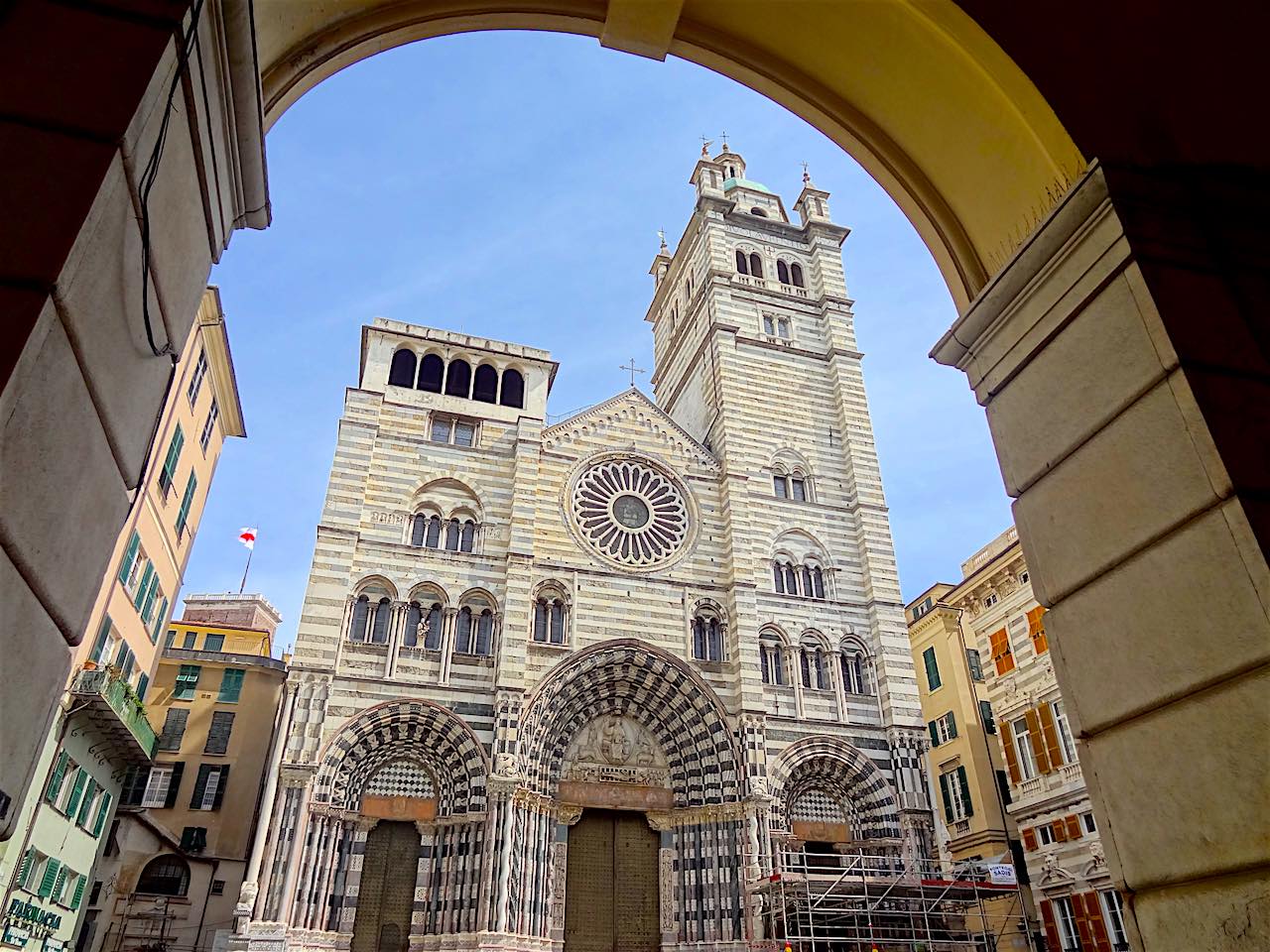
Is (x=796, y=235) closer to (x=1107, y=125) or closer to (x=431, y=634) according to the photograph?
(x=431, y=634)

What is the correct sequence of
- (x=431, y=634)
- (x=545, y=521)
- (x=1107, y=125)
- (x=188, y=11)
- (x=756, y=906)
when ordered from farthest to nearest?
(x=545, y=521) < (x=431, y=634) < (x=756, y=906) < (x=1107, y=125) < (x=188, y=11)

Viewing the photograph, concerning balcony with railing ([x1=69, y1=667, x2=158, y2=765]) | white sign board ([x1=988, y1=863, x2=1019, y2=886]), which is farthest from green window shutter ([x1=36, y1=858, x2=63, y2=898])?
white sign board ([x1=988, y1=863, x2=1019, y2=886])

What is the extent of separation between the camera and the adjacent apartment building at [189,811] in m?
24.8

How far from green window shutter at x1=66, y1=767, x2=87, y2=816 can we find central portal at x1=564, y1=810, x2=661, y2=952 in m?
11.4

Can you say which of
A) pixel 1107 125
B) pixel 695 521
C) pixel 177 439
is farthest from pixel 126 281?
pixel 695 521

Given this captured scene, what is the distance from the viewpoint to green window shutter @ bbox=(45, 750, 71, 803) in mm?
17250

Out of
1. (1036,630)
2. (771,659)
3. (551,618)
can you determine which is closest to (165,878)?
(551,618)

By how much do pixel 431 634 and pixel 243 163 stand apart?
846 inches

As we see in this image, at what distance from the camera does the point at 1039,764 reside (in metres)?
24.0

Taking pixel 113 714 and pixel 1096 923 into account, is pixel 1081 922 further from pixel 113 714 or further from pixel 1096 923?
pixel 113 714

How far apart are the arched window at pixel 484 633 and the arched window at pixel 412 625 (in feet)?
5.17

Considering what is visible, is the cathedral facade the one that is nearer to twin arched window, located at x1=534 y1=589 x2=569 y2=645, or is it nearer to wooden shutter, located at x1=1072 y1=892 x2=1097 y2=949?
twin arched window, located at x1=534 y1=589 x2=569 y2=645

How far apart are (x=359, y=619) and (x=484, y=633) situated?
10.9 ft

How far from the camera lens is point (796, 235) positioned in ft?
116
